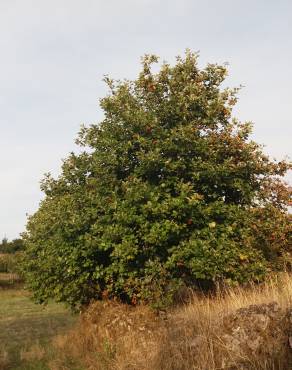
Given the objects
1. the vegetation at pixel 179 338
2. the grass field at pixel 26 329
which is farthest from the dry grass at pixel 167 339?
the grass field at pixel 26 329

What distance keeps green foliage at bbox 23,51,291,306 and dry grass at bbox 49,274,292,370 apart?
2.88ft

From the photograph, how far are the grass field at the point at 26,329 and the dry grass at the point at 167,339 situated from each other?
1.04m

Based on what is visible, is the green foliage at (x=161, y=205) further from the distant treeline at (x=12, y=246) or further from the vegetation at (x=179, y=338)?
the distant treeline at (x=12, y=246)

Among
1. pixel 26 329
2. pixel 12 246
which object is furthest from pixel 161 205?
pixel 12 246

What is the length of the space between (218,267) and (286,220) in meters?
4.26

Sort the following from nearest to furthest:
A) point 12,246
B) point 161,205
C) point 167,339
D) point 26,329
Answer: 1. point 167,339
2. point 161,205
3. point 26,329
4. point 12,246

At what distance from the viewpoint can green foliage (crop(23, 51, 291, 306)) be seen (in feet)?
49.8

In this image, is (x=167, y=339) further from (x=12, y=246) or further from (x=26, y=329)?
(x=12, y=246)

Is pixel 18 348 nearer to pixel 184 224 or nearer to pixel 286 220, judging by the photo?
pixel 184 224

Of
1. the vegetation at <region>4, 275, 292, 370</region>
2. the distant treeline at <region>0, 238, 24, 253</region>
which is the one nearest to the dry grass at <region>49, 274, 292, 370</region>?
the vegetation at <region>4, 275, 292, 370</region>

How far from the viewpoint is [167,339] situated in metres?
12.2

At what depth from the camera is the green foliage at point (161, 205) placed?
15164 mm

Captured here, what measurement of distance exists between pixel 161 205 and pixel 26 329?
16197mm

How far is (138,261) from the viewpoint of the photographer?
15891mm
